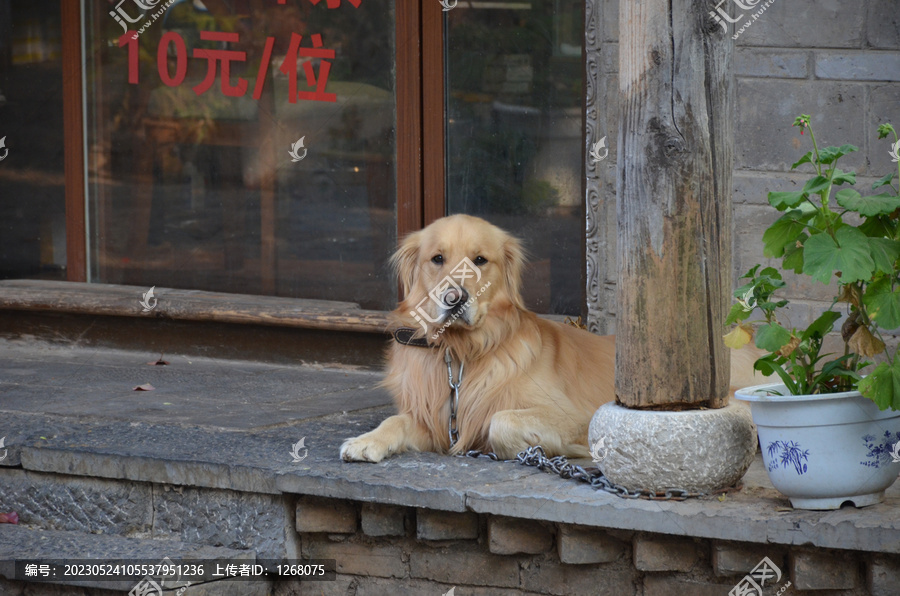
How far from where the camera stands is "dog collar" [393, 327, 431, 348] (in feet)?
13.8

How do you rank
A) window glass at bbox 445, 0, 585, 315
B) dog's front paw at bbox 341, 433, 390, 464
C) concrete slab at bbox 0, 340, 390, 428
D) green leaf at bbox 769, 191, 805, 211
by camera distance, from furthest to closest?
1. window glass at bbox 445, 0, 585, 315
2. concrete slab at bbox 0, 340, 390, 428
3. dog's front paw at bbox 341, 433, 390, 464
4. green leaf at bbox 769, 191, 805, 211

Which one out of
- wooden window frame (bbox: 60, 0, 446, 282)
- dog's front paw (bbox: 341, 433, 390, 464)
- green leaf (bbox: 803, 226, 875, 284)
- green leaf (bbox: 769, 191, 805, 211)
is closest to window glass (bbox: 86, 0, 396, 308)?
wooden window frame (bbox: 60, 0, 446, 282)

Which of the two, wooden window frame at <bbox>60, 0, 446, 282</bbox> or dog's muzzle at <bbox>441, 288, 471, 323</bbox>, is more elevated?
wooden window frame at <bbox>60, 0, 446, 282</bbox>

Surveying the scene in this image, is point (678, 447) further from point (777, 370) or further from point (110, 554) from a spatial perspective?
point (110, 554)

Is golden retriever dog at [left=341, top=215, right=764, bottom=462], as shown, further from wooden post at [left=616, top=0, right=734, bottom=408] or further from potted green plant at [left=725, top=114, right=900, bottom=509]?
potted green plant at [left=725, top=114, right=900, bottom=509]

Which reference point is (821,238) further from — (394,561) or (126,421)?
(126,421)

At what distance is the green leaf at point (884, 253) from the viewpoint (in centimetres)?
290

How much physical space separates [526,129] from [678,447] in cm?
285

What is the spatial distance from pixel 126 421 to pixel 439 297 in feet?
4.85

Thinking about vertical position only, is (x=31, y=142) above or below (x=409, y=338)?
above

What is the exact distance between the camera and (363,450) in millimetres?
3830

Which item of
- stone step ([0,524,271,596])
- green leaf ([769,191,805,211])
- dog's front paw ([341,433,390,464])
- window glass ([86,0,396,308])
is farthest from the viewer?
window glass ([86,0,396,308])

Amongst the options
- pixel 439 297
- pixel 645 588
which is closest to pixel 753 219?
pixel 439 297

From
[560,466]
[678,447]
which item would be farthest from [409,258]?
[678,447]
